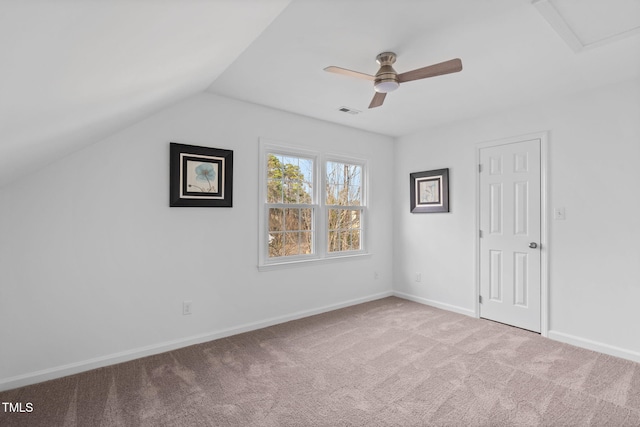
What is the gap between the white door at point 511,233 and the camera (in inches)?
136

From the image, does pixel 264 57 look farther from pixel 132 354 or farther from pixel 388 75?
pixel 132 354

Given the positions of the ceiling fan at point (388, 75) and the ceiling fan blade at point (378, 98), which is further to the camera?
the ceiling fan blade at point (378, 98)

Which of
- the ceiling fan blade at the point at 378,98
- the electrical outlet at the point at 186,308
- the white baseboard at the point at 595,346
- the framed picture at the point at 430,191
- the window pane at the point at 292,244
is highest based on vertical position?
the ceiling fan blade at the point at 378,98

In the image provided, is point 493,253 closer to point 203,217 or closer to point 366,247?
point 366,247

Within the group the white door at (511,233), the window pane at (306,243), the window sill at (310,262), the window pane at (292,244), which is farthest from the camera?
the window pane at (306,243)

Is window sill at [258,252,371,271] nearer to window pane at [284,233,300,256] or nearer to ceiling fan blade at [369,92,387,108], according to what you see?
window pane at [284,233,300,256]

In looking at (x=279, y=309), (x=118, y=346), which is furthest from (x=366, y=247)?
(x=118, y=346)

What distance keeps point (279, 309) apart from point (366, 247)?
1.59 m

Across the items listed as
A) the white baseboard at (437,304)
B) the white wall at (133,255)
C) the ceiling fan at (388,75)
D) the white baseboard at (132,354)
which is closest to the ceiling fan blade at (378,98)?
the ceiling fan at (388,75)

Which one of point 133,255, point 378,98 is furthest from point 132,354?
point 378,98

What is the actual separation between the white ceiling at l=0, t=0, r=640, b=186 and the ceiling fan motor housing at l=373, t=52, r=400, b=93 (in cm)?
8

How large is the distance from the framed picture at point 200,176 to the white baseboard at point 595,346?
357 cm

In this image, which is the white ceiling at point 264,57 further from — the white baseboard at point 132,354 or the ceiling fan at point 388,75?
the white baseboard at point 132,354

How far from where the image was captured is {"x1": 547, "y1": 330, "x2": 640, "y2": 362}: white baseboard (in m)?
2.85
